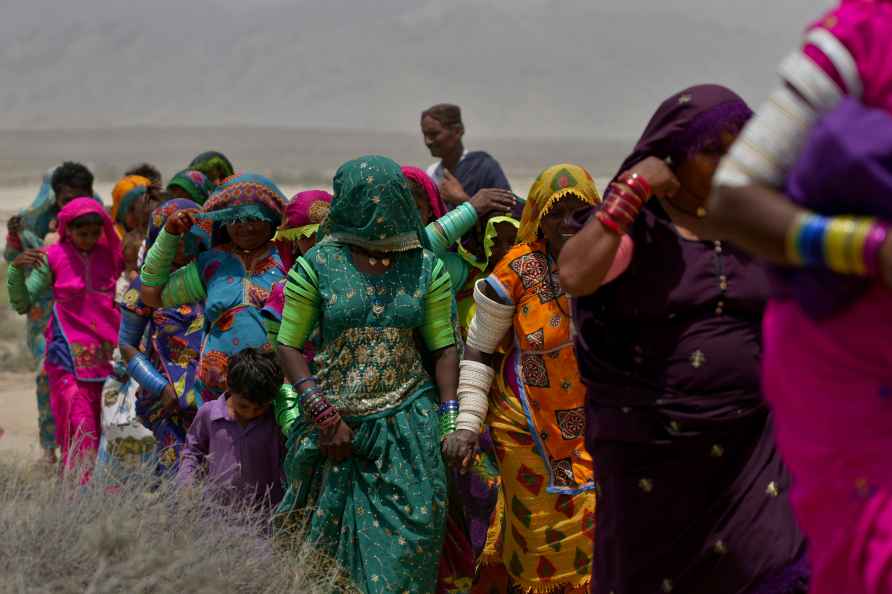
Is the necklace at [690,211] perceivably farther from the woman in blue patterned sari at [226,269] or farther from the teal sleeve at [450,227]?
the woman in blue patterned sari at [226,269]

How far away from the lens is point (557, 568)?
573cm

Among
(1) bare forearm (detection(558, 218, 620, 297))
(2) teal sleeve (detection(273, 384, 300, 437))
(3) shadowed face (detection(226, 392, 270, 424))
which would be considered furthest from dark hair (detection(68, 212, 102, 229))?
(1) bare forearm (detection(558, 218, 620, 297))

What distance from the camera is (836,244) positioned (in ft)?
8.48

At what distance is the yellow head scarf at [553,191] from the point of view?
222 inches

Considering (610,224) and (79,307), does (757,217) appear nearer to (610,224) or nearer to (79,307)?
(610,224)

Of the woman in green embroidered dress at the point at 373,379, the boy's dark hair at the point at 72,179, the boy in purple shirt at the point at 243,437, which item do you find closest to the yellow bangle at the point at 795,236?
the woman in green embroidered dress at the point at 373,379

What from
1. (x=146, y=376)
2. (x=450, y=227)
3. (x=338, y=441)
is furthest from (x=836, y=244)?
(x=146, y=376)

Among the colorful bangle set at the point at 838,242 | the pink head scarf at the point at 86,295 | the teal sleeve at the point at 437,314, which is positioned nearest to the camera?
the colorful bangle set at the point at 838,242

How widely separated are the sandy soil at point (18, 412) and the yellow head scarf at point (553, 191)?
6.70 meters

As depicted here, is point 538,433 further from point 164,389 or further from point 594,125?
point 594,125

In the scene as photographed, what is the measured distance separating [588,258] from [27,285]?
21.3ft

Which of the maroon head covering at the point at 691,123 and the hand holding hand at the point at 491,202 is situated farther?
the hand holding hand at the point at 491,202

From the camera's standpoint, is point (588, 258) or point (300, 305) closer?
point (588, 258)

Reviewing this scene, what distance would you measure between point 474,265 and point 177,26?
514 ft
